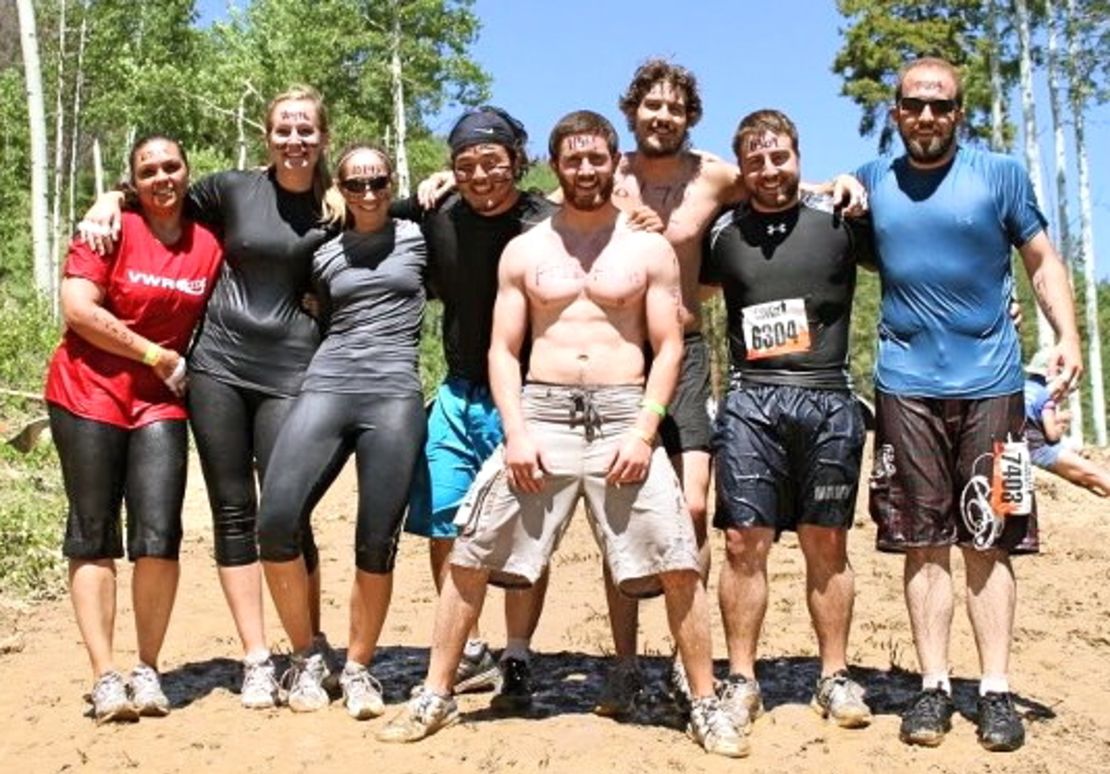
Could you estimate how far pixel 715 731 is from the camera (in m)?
4.39

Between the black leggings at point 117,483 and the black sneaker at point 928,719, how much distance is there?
9.30 ft

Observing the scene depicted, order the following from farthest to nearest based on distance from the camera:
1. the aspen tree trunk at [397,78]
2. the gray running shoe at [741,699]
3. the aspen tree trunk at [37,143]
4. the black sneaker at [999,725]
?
the aspen tree trunk at [397,78]
the aspen tree trunk at [37,143]
the gray running shoe at [741,699]
the black sneaker at [999,725]

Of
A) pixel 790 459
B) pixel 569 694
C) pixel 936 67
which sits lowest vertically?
→ pixel 569 694

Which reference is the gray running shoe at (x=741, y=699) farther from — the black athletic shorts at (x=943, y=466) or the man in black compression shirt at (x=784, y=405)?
the black athletic shorts at (x=943, y=466)

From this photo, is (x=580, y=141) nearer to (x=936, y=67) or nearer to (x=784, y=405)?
(x=784, y=405)

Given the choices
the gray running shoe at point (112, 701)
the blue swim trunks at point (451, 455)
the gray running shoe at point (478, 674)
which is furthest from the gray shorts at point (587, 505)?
the gray running shoe at point (112, 701)

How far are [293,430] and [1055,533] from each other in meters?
7.54

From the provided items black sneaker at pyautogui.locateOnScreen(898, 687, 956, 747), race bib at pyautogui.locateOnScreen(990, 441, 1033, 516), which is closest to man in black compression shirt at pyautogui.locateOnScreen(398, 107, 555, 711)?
black sneaker at pyautogui.locateOnScreen(898, 687, 956, 747)

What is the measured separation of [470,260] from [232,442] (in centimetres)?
116

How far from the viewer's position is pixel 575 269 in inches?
175

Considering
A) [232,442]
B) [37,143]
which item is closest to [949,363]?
[232,442]

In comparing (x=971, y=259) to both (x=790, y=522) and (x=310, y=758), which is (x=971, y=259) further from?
(x=310, y=758)

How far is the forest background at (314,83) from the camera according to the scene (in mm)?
19734

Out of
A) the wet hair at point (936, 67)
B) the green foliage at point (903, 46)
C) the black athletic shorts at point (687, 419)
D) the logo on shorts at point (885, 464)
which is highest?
A: the green foliage at point (903, 46)
